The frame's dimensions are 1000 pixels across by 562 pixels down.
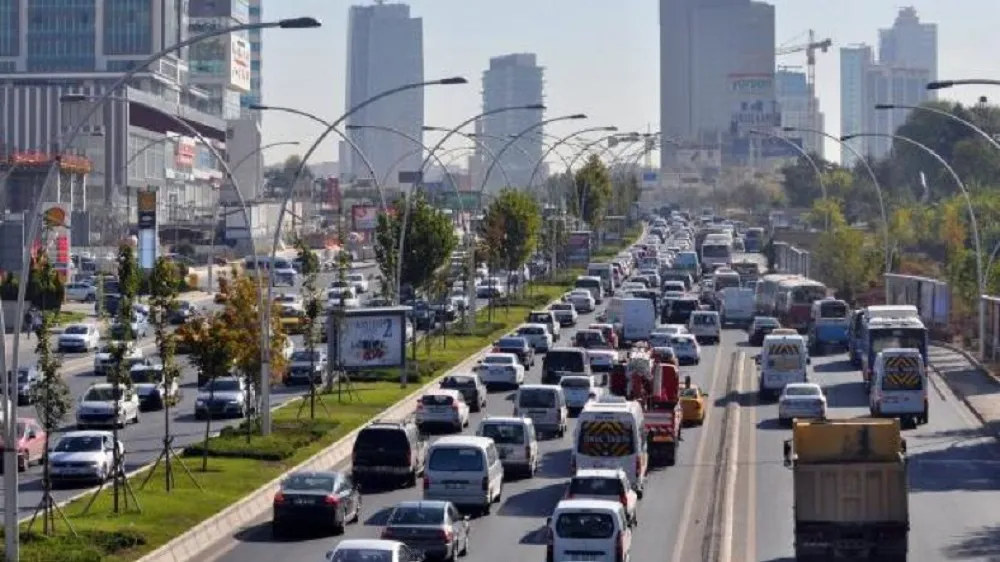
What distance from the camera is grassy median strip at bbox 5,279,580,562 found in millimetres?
32938

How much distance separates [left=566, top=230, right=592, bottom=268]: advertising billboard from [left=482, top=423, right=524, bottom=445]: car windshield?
95823mm

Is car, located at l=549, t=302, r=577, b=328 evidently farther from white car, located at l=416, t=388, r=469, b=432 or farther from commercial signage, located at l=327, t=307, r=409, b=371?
white car, located at l=416, t=388, r=469, b=432

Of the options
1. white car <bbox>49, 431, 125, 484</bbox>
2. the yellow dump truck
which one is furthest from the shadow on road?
white car <bbox>49, 431, 125, 484</bbox>

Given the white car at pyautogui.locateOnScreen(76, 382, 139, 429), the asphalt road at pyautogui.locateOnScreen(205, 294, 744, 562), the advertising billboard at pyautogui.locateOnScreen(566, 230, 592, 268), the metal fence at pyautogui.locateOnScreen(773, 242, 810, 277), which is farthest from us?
the advertising billboard at pyautogui.locateOnScreen(566, 230, 592, 268)

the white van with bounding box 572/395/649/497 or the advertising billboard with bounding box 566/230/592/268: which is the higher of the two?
the advertising billboard with bounding box 566/230/592/268

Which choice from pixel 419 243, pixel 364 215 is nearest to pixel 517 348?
pixel 419 243

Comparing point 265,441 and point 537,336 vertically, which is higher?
point 537,336

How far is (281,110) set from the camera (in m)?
60.5

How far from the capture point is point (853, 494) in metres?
31.7

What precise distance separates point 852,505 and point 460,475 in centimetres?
946

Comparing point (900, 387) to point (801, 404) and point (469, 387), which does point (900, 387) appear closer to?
point (801, 404)

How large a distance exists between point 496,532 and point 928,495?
1009 cm

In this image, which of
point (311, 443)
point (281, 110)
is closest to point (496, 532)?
point (311, 443)

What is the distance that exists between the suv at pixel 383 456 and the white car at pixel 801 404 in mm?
14807
